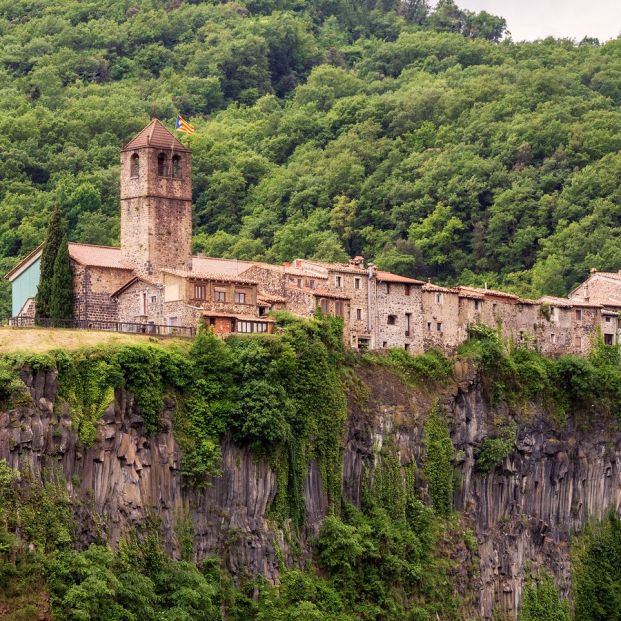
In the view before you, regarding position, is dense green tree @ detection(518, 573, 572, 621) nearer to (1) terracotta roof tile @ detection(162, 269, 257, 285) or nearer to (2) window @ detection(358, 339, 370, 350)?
(2) window @ detection(358, 339, 370, 350)

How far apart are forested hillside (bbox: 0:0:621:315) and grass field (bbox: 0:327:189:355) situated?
30.7 meters

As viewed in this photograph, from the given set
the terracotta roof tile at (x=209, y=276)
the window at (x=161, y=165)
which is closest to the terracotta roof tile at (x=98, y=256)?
the terracotta roof tile at (x=209, y=276)

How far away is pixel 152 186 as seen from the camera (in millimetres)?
105250

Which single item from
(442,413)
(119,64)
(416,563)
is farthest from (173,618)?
(119,64)

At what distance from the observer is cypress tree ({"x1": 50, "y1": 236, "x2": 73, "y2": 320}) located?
99875mm

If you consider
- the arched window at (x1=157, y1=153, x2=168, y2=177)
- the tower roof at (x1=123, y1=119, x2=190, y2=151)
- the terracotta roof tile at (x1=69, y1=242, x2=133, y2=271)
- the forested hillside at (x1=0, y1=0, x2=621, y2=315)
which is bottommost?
the terracotta roof tile at (x1=69, y1=242, x2=133, y2=271)

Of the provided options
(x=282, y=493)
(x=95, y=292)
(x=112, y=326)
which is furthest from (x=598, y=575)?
(x=112, y=326)

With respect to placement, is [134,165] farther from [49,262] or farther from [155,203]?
[49,262]

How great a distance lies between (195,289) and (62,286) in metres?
6.42

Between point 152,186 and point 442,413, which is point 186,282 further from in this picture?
point 442,413

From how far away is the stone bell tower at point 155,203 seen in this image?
10419 cm

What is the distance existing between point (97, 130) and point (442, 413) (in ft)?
186

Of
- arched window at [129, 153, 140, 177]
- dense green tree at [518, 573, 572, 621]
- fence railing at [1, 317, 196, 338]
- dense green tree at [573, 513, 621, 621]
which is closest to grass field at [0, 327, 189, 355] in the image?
fence railing at [1, 317, 196, 338]

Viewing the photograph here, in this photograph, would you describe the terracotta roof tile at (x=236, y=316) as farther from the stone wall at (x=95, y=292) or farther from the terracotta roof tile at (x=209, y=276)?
the stone wall at (x=95, y=292)
